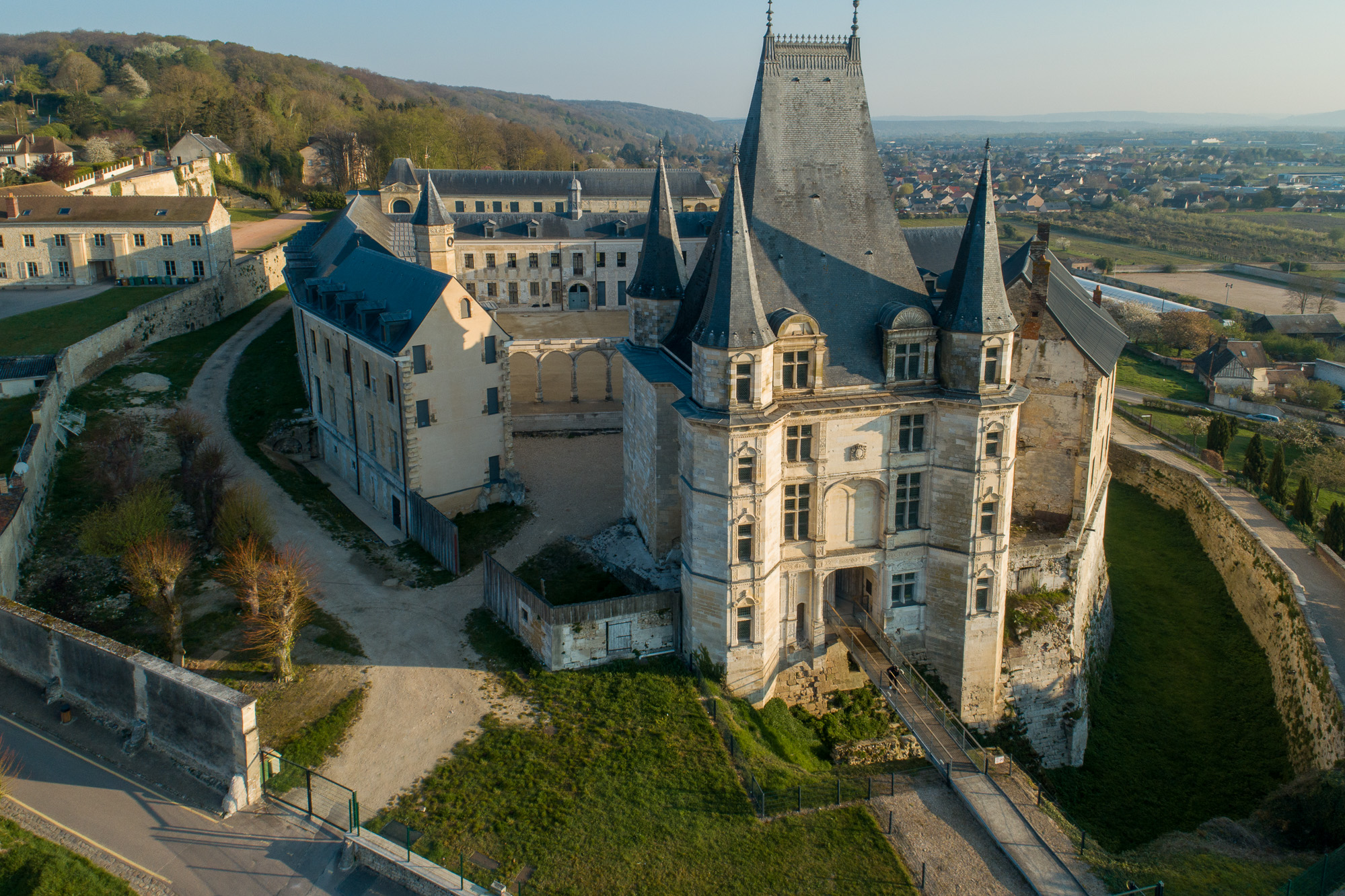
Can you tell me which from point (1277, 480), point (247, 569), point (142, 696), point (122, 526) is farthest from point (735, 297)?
point (1277, 480)

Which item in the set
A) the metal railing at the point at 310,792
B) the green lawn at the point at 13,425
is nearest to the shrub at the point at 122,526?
the green lawn at the point at 13,425

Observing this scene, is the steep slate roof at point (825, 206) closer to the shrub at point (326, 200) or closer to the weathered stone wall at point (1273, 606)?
the weathered stone wall at point (1273, 606)

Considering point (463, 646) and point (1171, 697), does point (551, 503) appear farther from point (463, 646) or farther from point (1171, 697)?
point (1171, 697)

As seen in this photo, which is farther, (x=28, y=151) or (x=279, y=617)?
(x=28, y=151)

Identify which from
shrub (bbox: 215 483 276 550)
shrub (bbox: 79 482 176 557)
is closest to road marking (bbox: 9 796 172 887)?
shrub (bbox: 79 482 176 557)

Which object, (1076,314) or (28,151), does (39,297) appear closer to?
(28,151)

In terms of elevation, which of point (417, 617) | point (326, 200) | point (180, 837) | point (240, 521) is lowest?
point (180, 837)

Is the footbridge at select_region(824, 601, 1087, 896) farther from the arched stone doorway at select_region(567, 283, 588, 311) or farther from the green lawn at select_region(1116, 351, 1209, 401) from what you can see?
the green lawn at select_region(1116, 351, 1209, 401)
